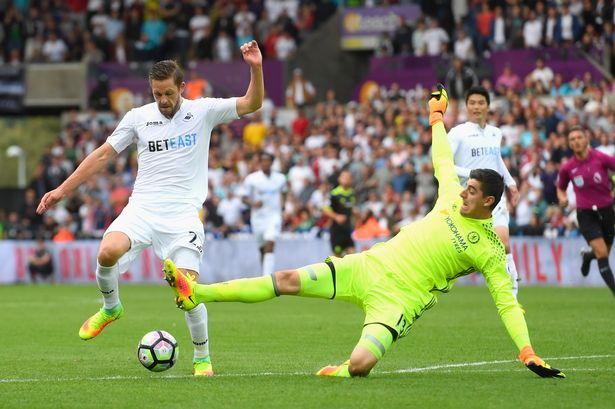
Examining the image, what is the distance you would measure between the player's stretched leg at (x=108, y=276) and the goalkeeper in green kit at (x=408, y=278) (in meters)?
1.21

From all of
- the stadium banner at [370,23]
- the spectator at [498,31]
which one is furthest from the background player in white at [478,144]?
the stadium banner at [370,23]

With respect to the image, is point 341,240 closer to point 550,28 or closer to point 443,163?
point 550,28

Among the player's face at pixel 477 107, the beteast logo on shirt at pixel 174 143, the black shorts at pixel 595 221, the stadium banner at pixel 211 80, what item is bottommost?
the black shorts at pixel 595 221

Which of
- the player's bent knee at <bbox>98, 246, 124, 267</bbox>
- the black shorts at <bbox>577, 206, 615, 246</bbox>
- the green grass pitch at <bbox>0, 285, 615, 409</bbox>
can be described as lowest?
the green grass pitch at <bbox>0, 285, 615, 409</bbox>

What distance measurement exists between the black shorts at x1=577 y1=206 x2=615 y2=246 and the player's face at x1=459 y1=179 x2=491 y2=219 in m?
8.16

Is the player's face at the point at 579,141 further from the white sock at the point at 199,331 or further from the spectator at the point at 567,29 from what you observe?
the spectator at the point at 567,29

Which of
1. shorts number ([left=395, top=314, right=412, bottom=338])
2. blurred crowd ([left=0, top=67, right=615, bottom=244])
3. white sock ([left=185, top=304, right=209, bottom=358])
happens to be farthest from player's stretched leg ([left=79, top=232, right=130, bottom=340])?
blurred crowd ([left=0, top=67, right=615, bottom=244])

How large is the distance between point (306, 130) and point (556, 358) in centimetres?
2097

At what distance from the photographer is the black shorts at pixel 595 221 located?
17.5 m

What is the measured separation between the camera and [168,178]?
10.5m

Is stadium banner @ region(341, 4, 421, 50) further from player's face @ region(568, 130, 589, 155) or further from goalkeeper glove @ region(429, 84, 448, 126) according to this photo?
goalkeeper glove @ region(429, 84, 448, 126)

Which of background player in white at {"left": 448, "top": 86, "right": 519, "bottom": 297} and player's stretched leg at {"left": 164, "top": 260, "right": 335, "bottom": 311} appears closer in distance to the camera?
player's stretched leg at {"left": 164, "top": 260, "right": 335, "bottom": 311}

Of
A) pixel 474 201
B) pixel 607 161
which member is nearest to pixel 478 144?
pixel 607 161

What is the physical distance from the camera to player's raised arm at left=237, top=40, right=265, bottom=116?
1016 centimetres
